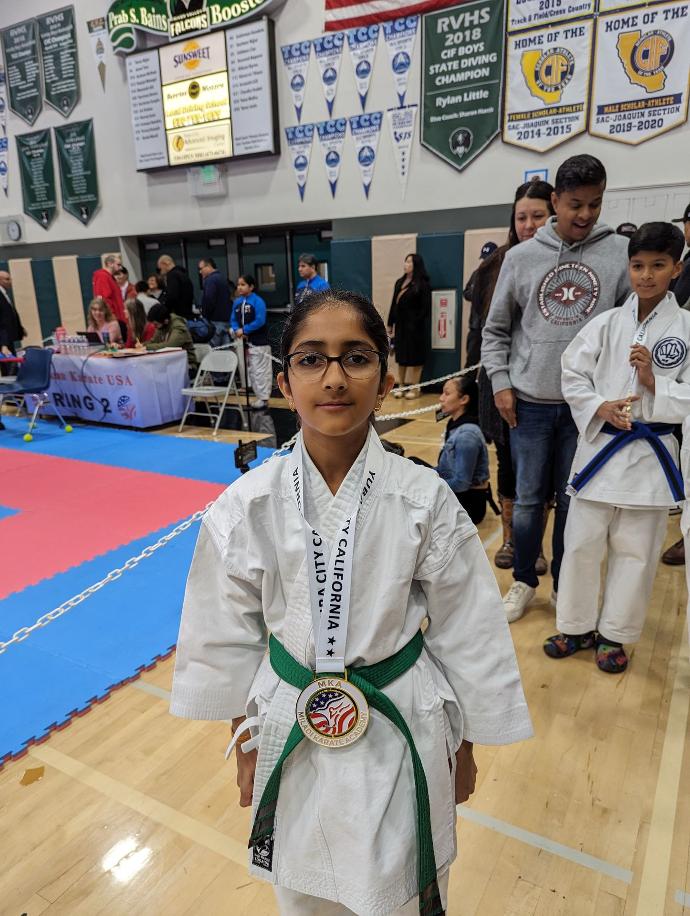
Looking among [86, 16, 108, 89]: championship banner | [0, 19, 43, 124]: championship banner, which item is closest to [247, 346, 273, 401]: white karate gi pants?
[86, 16, 108, 89]: championship banner

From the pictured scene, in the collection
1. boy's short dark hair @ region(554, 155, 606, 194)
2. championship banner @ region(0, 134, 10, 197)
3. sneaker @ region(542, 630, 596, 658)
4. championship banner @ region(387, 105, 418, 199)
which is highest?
championship banner @ region(0, 134, 10, 197)

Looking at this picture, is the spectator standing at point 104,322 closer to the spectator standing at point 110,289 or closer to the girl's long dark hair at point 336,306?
the spectator standing at point 110,289

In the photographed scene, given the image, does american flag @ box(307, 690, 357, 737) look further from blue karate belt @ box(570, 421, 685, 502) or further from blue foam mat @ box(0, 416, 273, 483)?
blue foam mat @ box(0, 416, 273, 483)

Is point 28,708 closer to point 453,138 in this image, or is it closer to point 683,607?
point 683,607

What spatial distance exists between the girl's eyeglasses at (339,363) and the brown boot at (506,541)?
9.05ft

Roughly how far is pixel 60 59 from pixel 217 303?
6.62 metres

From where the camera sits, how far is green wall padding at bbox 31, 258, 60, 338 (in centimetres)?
1294

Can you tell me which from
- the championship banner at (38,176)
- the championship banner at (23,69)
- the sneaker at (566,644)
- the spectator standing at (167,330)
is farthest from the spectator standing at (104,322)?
the sneaker at (566,644)

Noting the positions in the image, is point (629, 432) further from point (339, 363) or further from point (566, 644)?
point (339, 363)

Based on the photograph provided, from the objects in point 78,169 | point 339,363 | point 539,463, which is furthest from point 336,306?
point 78,169

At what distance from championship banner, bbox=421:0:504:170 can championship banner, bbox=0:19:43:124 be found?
27.9 feet

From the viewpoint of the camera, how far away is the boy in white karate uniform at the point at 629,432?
2289 millimetres

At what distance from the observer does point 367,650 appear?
112 cm

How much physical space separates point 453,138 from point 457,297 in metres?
2.14
